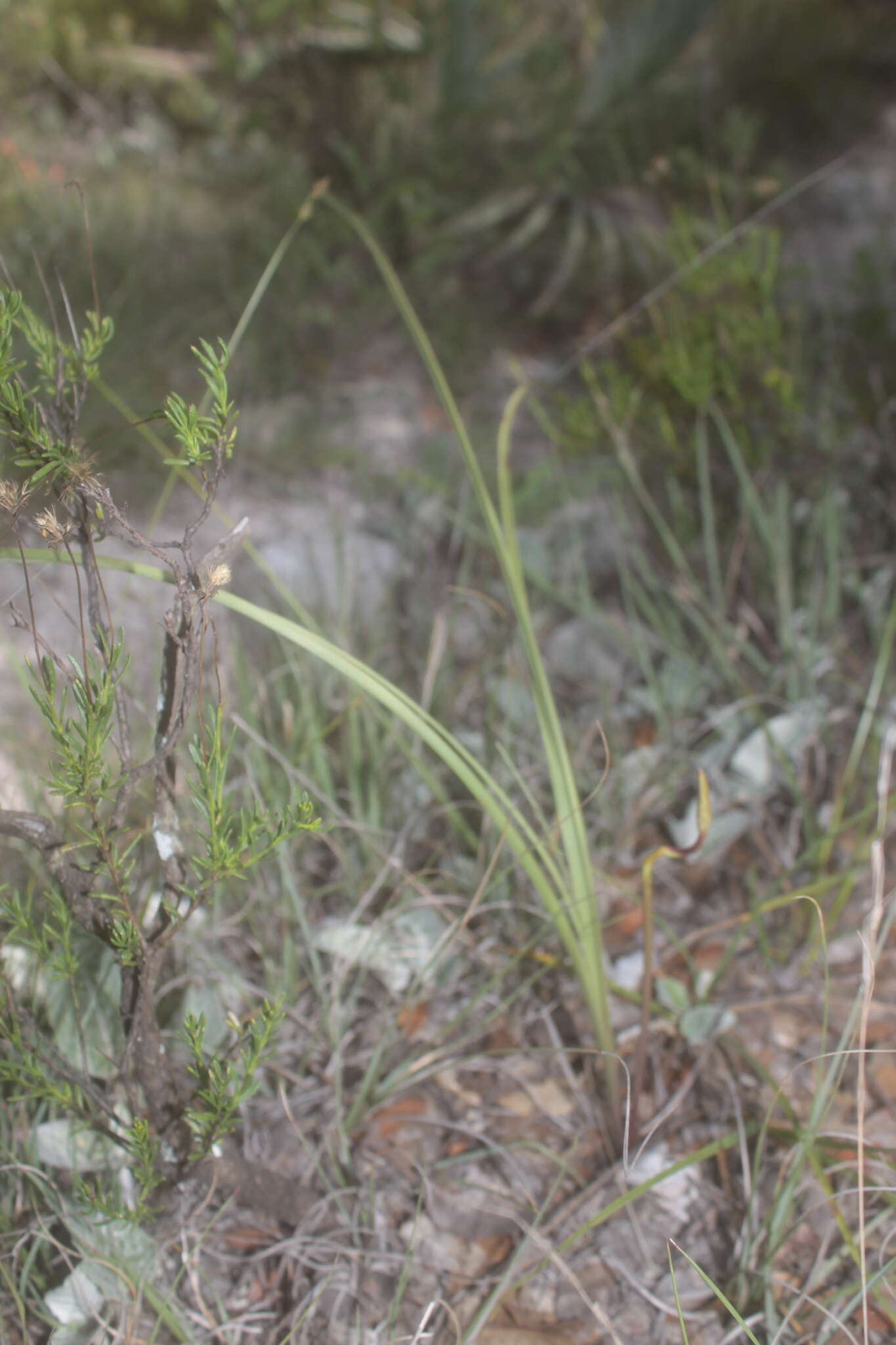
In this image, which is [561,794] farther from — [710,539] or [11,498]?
[710,539]

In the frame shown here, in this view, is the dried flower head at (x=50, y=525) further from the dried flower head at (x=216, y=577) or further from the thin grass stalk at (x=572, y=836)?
the thin grass stalk at (x=572, y=836)

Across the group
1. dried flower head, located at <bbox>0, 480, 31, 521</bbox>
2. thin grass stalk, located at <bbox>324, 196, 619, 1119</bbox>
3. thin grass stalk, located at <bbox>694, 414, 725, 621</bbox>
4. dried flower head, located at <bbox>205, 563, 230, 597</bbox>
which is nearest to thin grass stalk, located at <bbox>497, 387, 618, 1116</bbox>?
thin grass stalk, located at <bbox>324, 196, 619, 1119</bbox>

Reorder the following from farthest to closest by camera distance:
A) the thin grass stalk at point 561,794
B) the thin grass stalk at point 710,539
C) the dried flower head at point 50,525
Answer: the thin grass stalk at point 710,539 → the thin grass stalk at point 561,794 → the dried flower head at point 50,525

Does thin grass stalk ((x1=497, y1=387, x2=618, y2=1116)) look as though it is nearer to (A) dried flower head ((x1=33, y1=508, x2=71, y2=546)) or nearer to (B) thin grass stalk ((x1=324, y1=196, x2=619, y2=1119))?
(B) thin grass stalk ((x1=324, y1=196, x2=619, y2=1119))

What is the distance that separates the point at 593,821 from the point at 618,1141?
41 cm

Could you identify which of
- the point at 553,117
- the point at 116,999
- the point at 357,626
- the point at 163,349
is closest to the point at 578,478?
the point at 357,626

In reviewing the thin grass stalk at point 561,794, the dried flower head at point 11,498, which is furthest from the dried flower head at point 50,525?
the thin grass stalk at point 561,794

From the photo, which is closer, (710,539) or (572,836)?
(572,836)

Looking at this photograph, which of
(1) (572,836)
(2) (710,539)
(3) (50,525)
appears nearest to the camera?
(3) (50,525)

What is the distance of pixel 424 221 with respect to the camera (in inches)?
104

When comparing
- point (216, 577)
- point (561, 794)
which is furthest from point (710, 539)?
point (216, 577)

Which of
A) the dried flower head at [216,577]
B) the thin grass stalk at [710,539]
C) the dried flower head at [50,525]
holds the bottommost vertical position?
the thin grass stalk at [710,539]

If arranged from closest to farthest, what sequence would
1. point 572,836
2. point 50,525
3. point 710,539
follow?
point 50,525 < point 572,836 < point 710,539

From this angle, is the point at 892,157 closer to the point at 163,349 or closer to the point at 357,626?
the point at 163,349
